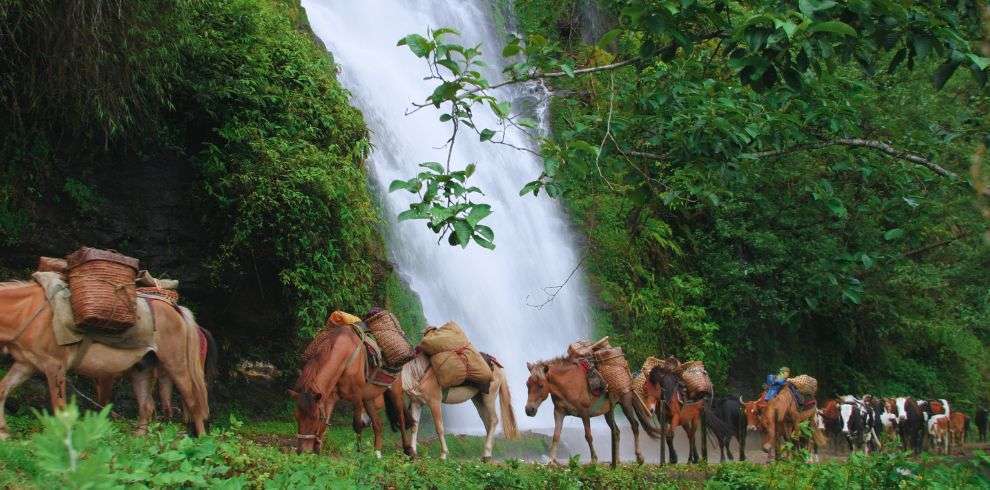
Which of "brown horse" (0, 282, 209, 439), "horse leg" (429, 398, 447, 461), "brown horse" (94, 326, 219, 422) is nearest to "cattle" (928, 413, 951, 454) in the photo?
"horse leg" (429, 398, 447, 461)

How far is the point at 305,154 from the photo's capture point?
13125mm

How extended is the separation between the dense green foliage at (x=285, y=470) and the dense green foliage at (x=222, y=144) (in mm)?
2068

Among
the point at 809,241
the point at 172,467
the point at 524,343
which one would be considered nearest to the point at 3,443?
the point at 172,467

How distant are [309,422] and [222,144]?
5192mm

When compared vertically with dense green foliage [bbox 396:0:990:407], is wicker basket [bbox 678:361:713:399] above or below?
below

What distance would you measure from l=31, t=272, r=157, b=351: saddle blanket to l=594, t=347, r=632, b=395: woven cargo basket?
645 cm

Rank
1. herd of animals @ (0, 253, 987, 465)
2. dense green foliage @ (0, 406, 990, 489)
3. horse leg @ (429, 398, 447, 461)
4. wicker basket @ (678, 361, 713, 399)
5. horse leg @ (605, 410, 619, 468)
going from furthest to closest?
wicker basket @ (678, 361, 713, 399), horse leg @ (605, 410, 619, 468), horse leg @ (429, 398, 447, 461), herd of animals @ (0, 253, 987, 465), dense green foliage @ (0, 406, 990, 489)

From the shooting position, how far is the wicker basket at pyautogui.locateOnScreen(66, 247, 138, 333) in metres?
8.23

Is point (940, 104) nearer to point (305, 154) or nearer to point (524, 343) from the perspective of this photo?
point (524, 343)

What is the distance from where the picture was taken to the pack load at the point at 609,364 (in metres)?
13.3

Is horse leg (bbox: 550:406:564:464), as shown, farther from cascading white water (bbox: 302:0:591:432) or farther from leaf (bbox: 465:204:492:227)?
leaf (bbox: 465:204:492:227)

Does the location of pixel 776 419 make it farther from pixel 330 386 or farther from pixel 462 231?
pixel 462 231

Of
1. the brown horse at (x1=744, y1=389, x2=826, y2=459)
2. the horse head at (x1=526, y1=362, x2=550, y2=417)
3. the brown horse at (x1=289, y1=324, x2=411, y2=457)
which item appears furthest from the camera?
the brown horse at (x1=744, y1=389, x2=826, y2=459)

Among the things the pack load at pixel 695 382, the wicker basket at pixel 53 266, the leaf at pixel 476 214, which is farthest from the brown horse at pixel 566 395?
the leaf at pixel 476 214
